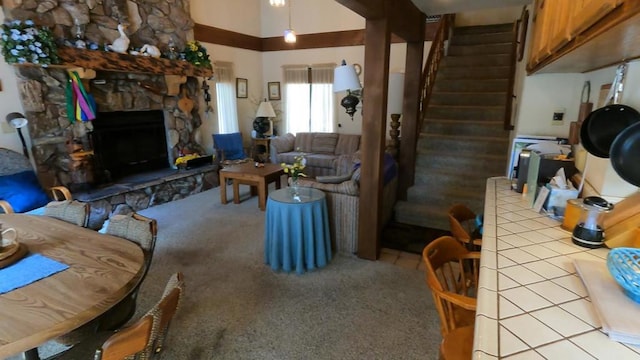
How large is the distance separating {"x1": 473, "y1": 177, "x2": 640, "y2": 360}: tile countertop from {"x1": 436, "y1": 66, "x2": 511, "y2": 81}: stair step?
4311 millimetres

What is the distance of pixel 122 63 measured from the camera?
14.4ft

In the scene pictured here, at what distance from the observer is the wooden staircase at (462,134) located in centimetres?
415

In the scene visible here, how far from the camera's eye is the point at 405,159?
4.35 metres

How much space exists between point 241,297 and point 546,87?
2.82 metres

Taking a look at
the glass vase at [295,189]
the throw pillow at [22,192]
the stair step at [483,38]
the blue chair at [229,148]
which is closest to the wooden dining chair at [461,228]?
the glass vase at [295,189]

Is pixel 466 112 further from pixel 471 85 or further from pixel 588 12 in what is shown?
pixel 588 12

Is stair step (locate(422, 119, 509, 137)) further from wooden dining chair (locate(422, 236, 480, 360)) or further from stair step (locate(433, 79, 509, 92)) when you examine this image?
wooden dining chair (locate(422, 236, 480, 360))

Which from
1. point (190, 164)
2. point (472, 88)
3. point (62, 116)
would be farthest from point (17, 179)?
point (472, 88)

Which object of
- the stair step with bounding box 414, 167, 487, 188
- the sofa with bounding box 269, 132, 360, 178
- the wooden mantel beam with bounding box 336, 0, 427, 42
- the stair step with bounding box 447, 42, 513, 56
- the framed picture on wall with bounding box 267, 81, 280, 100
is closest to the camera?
the wooden mantel beam with bounding box 336, 0, 427, 42

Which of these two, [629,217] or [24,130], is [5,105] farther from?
[629,217]

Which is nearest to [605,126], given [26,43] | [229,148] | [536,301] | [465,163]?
[536,301]

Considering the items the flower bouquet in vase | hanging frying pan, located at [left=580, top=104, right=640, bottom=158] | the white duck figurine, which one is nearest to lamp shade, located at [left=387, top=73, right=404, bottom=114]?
the flower bouquet in vase

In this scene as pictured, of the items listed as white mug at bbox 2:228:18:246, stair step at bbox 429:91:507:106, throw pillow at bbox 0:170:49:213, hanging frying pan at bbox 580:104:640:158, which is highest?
stair step at bbox 429:91:507:106

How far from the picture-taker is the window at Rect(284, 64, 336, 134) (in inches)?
274
